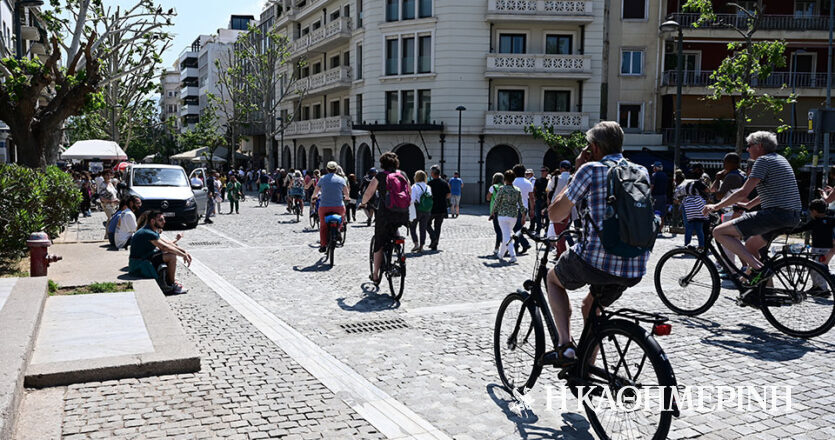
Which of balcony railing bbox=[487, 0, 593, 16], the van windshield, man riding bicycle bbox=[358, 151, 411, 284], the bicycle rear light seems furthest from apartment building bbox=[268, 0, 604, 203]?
the bicycle rear light

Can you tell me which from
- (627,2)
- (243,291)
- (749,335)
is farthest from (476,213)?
(749,335)

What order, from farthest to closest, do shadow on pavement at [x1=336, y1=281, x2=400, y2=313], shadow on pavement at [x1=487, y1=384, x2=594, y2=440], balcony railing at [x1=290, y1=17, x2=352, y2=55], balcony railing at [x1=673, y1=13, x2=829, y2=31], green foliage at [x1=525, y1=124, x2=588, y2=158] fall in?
1. balcony railing at [x1=290, y1=17, x2=352, y2=55]
2. balcony railing at [x1=673, y1=13, x2=829, y2=31]
3. green foliage at [x1=525, y1=124, x2=588, y2=158]
4. shadow on pavement at [x1=336, y1=281, x2=400, y2=313]
5. shadow on pavement at [x1=487, y1=384, x2=594, y2=440]

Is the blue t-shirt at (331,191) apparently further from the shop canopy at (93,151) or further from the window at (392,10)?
the window at (392,10)

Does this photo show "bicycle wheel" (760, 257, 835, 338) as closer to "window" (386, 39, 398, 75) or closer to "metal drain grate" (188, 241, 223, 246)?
"metal drain grate" (188, 241, 223, 246)

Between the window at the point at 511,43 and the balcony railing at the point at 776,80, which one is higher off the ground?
the window at the point at 511,43

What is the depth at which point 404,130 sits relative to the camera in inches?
1431

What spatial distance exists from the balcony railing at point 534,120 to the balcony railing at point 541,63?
2.16 meters

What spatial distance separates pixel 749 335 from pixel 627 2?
1279 inches

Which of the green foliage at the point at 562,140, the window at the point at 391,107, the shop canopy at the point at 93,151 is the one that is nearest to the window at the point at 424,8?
the window at the point at 391,107

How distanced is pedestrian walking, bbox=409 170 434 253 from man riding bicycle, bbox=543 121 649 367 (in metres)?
9.18

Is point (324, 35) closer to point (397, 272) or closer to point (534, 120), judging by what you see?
point (534, 120)

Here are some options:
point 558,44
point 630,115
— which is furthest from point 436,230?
point 630,115

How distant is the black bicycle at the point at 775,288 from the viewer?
6.51m

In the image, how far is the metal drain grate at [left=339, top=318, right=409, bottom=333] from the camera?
711 centimetres
